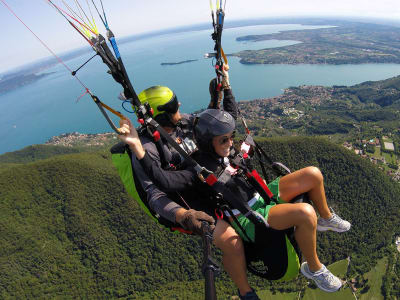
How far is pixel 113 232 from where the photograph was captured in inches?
1688

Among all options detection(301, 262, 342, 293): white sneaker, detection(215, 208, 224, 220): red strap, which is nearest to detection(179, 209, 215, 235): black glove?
detection(215, 208, 224, 220): red strap

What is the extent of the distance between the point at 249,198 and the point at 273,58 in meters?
134

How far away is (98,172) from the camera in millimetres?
48281

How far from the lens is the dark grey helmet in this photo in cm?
271

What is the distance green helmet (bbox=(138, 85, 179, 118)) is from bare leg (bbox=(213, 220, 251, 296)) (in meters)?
1.64

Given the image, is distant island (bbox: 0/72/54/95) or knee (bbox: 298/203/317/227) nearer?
knee (bbox: 298/203/317/227)

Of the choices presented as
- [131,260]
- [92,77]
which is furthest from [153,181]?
[92,77]

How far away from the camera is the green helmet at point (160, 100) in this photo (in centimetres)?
330

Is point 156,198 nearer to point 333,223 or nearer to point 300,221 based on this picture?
point 300,221

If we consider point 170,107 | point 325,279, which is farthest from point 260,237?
point 170,107

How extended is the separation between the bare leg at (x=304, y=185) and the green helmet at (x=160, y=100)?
70.1 inches

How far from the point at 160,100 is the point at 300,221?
2266 millimetres

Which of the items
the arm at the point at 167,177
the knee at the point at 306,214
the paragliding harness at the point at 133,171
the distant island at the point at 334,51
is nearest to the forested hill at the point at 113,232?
the paragliding harness at the point at 133,171

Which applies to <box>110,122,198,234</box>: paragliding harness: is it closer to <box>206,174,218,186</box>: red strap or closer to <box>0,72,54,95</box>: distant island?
<box>206,174,218,186</box>: red strap
